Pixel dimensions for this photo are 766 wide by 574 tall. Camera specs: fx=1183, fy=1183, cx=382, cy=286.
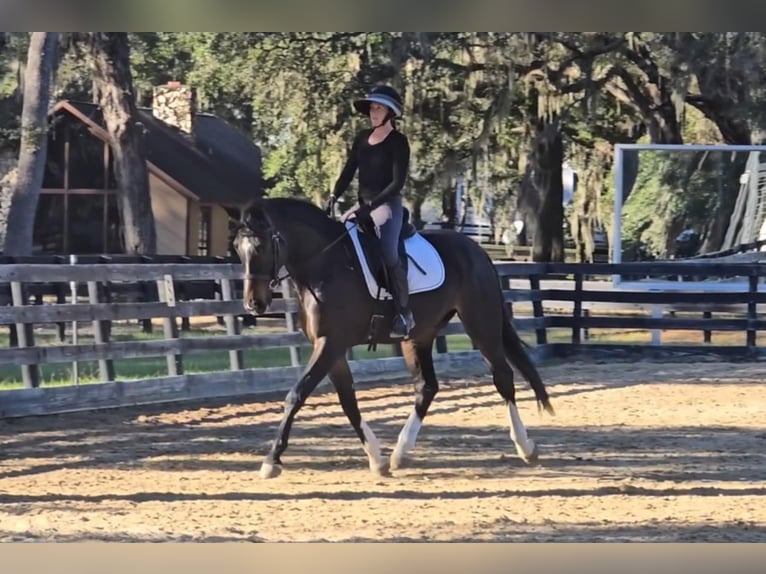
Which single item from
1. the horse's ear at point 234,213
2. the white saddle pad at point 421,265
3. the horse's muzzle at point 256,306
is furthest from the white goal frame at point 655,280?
the horse's muzzle at point 256,306

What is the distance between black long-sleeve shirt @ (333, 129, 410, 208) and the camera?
7039 millimetres

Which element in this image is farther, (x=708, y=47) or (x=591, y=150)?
(x=591, y=150)

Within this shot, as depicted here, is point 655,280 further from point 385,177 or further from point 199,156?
point 199,156

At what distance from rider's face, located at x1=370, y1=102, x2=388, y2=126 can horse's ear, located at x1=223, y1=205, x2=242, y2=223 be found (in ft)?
3.22

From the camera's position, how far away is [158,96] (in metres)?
22.8

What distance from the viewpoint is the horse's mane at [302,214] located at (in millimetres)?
6949

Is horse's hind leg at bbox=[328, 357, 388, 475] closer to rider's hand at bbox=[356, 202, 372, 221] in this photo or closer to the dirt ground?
the dirt ground

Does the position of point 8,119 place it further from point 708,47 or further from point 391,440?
point 391,440

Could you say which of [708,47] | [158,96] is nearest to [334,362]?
[708,47]

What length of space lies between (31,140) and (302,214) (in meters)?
11.7

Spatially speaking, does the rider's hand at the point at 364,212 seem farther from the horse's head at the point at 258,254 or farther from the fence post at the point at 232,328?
the fence post at the point at 232,328

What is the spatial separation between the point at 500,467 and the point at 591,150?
646 inches

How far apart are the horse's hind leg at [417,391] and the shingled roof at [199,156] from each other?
14758 millimetres

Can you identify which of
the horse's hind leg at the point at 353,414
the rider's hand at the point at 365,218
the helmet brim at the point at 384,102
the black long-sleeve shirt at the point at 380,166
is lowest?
the horse's hind leg at the point at 353,414
